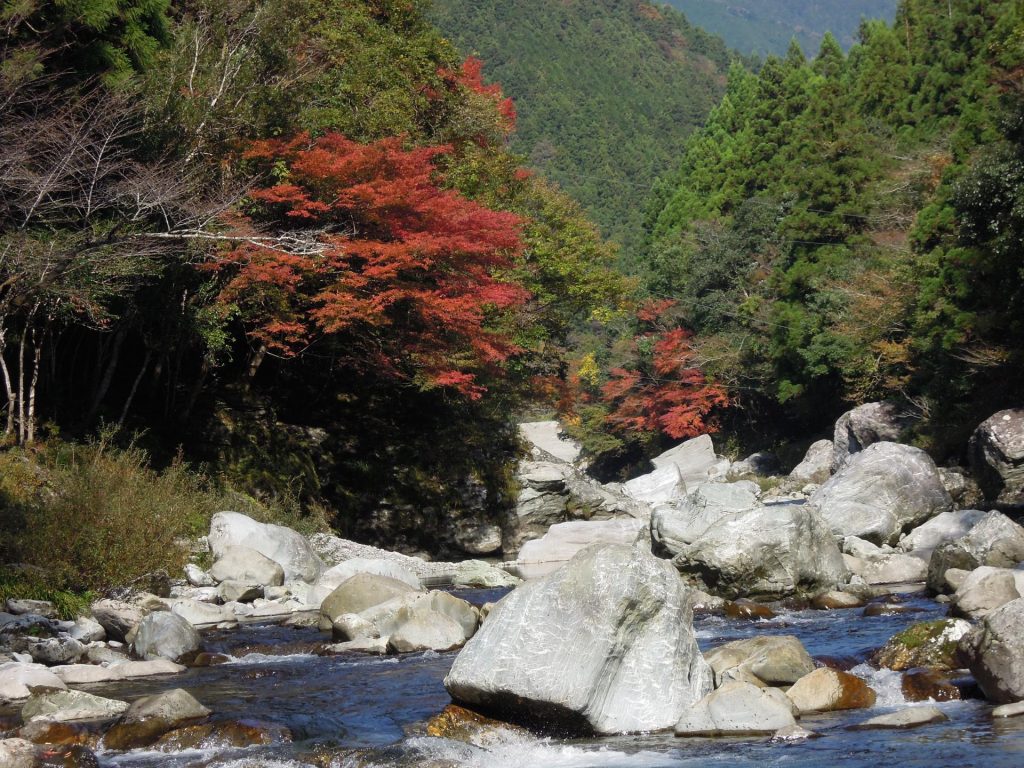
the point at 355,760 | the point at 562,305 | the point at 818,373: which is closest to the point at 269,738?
the point at 355,760

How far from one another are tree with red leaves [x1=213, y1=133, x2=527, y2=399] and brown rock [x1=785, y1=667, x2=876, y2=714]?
9.57 m

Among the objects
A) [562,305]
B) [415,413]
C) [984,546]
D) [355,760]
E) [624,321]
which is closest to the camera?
[355,760]

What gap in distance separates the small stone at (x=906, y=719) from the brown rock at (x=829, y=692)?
42cm

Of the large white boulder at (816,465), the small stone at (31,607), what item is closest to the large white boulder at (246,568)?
the small stone at (31,607)

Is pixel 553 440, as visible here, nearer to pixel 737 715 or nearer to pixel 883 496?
pixel 883 496

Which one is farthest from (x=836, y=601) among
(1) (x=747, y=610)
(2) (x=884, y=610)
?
(1) (x=747, y=610)

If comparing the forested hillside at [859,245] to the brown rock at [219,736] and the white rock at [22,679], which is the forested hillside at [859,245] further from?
the white rock at [22,679]

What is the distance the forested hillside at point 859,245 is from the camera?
21734 millimetres

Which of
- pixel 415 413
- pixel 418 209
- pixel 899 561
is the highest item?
pixel 418 209

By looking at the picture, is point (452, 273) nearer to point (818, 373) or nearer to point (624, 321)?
point (818, 373)

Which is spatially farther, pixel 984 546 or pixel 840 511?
pixel 840 511

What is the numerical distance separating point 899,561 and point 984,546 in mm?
1708

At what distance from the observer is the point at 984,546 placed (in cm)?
1293

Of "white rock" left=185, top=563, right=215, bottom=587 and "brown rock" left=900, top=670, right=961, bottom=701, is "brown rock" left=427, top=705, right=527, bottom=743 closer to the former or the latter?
"brown rock" left=900, top=670, right=961, bottom=701
